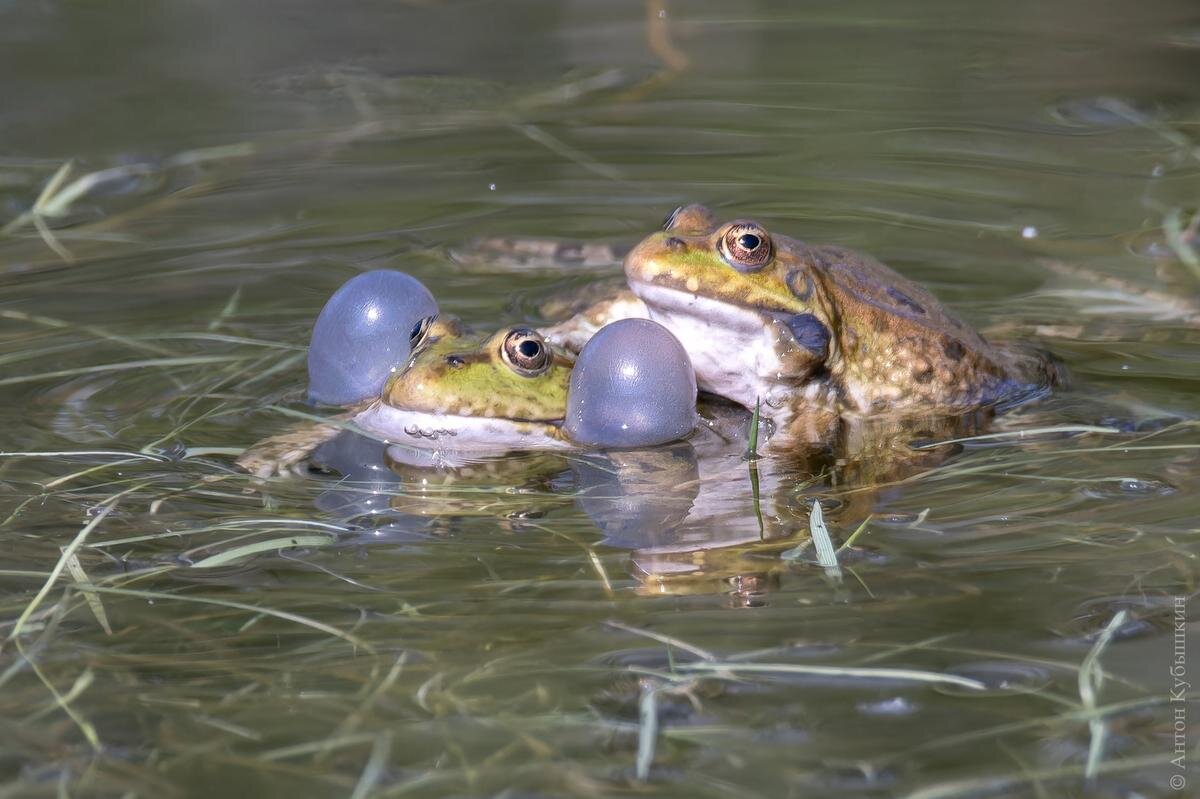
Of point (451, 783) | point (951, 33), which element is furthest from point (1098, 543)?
point (951, 33)

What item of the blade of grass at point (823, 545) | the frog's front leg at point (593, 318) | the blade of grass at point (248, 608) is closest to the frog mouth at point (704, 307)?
the frog's front leg at point (593, 318)

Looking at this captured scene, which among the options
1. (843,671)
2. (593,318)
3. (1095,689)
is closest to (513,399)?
(593,318)

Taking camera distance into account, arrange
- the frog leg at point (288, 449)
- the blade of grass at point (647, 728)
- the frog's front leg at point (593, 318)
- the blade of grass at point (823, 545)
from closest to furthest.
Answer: the blade of grass at point (647, 728) → the blade of grass at point (823, 545) → the frog leg at point (288, 449) → the frog's front leg at point (593, 318)

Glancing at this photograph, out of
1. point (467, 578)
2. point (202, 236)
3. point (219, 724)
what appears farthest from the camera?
point (202, 236)

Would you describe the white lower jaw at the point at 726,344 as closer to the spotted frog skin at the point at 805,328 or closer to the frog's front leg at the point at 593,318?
the spotted frog skin at the point at 805,328

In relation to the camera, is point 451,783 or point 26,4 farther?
point 26,4

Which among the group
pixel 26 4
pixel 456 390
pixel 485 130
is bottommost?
pixel 456 390

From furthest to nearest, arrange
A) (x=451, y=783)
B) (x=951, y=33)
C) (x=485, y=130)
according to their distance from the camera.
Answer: (x=951, y=33)
(x=485, y=130)
(x=451, y=783)

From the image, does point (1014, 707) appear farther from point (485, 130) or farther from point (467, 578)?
point (485, 130)
